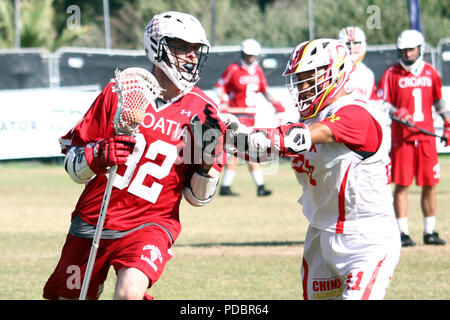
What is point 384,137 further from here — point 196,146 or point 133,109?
point 133,109

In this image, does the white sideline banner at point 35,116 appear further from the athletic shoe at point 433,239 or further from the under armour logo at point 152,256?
the under armour logo at point 152,256

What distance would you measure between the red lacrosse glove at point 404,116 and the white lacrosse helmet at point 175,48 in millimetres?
5095

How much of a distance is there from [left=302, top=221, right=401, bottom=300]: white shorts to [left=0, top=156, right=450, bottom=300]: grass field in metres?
2.15

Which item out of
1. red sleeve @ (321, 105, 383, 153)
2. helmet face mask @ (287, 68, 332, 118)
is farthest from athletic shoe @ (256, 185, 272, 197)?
red sleeve @ (321, 105, 383, 153)

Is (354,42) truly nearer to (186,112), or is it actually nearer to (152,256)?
(186,112)

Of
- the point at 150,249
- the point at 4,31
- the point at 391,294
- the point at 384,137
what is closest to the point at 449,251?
the point at 391,294

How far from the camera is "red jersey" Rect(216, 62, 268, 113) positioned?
15805 millimetres

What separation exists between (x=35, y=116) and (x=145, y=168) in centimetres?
1418

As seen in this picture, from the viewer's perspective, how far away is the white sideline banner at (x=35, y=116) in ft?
61.5

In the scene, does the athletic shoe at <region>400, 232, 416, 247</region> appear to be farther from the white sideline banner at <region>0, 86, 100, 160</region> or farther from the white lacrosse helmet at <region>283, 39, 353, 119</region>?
the white sideline banner at <region>0, 86, 100, 160</region>

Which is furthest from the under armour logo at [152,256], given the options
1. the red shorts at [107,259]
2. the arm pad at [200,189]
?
the arm pad at [200,189]

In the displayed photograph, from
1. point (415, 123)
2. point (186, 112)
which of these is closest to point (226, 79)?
point (415, 123)

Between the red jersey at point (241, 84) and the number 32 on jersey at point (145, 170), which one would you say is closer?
the number 32 on jersey at point (145, 170)
